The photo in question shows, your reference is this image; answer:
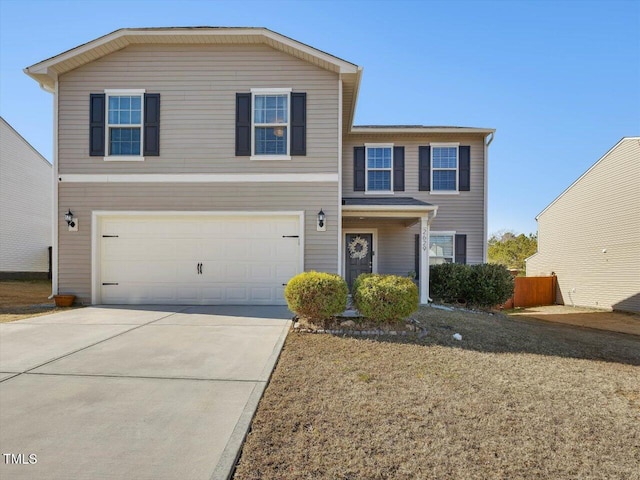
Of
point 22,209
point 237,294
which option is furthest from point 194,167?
point 22,209

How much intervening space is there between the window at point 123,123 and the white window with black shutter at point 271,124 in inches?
101

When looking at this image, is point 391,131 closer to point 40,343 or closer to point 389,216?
point 389,216

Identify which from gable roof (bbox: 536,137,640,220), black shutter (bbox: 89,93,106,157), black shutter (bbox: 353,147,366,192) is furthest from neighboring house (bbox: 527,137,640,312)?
black shutter (bbox: 89,93,106,157)

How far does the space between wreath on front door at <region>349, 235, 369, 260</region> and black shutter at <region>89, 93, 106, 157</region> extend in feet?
25.1

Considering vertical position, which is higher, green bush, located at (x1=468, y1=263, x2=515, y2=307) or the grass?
green bush, located at (x1=468, y1=263, x2=515, y2=307)

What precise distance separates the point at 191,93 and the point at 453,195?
875cm

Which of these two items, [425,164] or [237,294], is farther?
[425,164]

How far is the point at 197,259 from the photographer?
340 inches

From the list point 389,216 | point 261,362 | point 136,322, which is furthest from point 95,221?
point 389,216

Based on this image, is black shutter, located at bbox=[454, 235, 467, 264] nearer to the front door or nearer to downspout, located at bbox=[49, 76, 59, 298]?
the front door

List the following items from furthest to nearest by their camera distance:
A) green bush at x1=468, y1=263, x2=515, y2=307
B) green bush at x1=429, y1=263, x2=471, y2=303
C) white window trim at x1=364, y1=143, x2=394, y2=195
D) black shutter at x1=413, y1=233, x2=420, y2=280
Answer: white window trim at x1=364, y1=143, x2=394, y2=195
black shutter at x1=413, y1=233, x2=420, y2=280
green bush at x1=429, y1=263, x2=471, y2=303
green bush at x1=468, y1=263, x2=515, y2=307

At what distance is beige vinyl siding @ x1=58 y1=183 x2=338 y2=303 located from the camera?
8.48 meters

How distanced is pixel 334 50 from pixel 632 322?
11594 millimetres

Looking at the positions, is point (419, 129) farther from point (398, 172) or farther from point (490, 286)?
point (490, 286)
